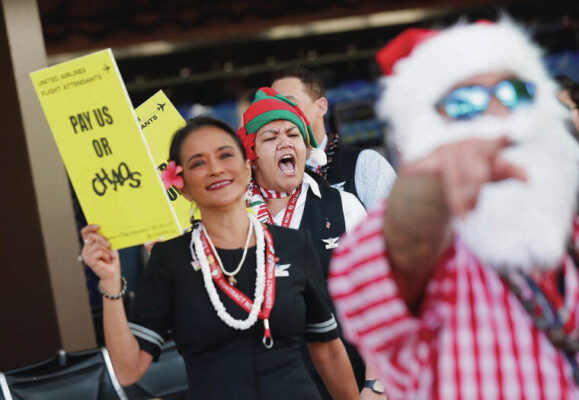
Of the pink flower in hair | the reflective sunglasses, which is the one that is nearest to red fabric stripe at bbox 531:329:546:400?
the reflective sunglasses

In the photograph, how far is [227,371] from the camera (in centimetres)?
182

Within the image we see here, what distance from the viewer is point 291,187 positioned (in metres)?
2.57

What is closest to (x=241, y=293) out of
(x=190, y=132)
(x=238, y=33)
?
(x=190, y=132)

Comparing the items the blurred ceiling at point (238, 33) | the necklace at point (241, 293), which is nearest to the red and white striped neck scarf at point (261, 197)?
the necklace at point (241, 293)

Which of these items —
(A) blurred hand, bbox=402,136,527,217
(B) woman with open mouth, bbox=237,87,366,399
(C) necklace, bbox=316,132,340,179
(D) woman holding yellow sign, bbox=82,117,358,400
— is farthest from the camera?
(C) necklace, bbox=316,132,340,179

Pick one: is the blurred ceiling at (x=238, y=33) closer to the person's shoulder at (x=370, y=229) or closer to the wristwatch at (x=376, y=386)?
the wristwatch at (x=376, y=386)

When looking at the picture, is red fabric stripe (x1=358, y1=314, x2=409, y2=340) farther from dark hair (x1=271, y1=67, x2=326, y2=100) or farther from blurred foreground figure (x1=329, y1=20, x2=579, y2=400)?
dark hair (x1=271, y1=67, x2=326, y2=100)

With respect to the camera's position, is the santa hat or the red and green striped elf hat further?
the red and green striped elf hat

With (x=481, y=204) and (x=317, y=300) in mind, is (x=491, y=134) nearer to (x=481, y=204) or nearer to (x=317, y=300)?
(x=481, y=204)

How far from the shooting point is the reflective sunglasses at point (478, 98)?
998 mm

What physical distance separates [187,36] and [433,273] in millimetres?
6452

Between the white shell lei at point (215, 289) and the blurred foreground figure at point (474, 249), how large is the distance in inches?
29.2

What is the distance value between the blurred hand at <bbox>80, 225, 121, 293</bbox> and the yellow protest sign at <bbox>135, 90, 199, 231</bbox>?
1.94 feet

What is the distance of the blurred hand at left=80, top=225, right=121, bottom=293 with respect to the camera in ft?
5.94
